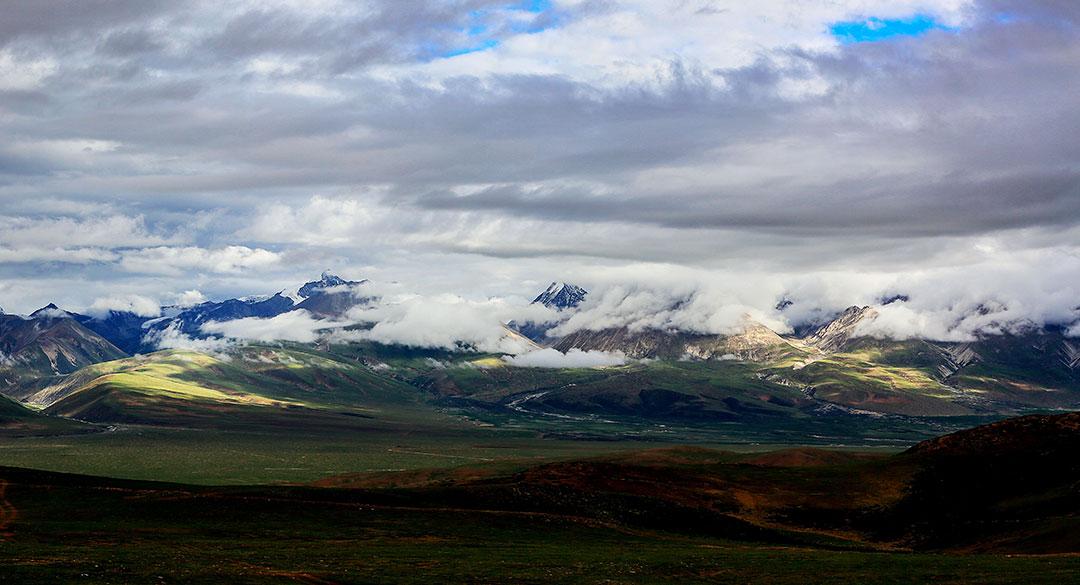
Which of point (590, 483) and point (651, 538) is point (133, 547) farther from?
point (590, 483)

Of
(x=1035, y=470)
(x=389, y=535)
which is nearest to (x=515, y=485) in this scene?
(x=389, y=535)

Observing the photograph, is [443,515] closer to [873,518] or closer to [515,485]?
[515,485]

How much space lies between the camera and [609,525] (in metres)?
130

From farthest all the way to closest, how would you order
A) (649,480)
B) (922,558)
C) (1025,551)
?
1. (649,480)
2. (1025,551)
3. (922,558)

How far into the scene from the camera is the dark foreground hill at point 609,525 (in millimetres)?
81062

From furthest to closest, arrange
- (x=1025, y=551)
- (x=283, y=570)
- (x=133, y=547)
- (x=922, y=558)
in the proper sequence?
(x=1025, y=551) < (x=922, y=558) < (x=133, y=547) < (x=283, y=570)

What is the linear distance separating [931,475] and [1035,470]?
50.5ft

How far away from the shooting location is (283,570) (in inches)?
3113

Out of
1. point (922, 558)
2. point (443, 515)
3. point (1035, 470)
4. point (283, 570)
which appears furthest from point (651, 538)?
point (1035, 470)

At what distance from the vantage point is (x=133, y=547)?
9075 cm

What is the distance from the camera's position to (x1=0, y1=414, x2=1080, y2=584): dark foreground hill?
81.1 metres

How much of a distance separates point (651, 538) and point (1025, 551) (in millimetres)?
39329

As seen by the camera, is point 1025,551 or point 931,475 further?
point 931,475

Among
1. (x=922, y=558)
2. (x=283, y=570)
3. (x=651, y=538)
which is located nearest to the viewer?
(x=283, y=570)
